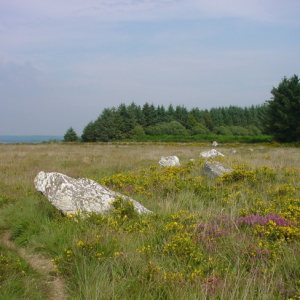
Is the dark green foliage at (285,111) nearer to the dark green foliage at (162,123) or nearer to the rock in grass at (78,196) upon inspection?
the dark green foliage at (162,123)

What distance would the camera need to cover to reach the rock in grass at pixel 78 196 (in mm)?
5984

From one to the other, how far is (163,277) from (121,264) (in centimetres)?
69

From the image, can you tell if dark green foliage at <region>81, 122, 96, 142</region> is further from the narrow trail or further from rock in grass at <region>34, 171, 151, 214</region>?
the narrow trail

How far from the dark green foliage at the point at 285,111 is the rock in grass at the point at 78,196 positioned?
137ft

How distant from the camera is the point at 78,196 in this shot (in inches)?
243

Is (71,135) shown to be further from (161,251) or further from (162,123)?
(161,251)

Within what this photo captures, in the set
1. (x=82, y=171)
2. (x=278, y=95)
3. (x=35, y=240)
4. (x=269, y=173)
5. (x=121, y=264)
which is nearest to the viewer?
(x=121, y=264)

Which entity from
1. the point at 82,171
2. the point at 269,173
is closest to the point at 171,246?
the point at 269,173

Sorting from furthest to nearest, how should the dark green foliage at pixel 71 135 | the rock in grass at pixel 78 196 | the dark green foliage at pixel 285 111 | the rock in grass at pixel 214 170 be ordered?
1. the dark green foliage at pixel 71 135
2. the dark green foliage at pixel 285 111
3. the rock in grass at pixel 214 170
4. the rock in grass at pixel 78 196

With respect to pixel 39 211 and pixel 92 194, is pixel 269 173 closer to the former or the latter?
pixel 92 194

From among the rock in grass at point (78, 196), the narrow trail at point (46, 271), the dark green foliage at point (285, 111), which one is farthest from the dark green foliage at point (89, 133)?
the narrow trail at point (46, 271)

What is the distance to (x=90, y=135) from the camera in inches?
3017

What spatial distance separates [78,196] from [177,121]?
76956mm

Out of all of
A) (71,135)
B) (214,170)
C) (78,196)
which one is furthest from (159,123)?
(78,196)
